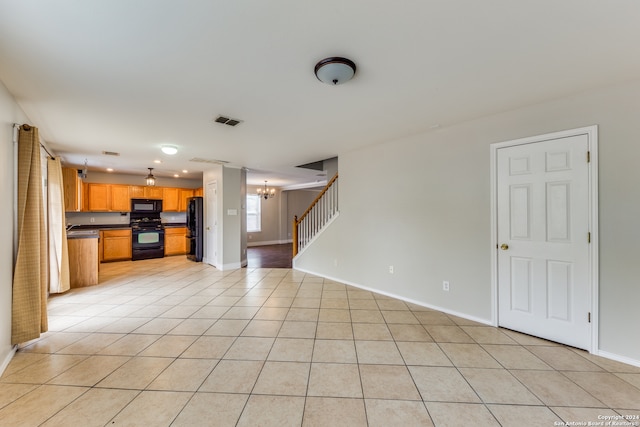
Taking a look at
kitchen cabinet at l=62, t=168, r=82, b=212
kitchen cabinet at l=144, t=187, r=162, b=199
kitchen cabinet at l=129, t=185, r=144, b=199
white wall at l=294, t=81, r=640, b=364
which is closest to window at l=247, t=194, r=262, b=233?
kitchen cabinet at l=144, t=187, r=162, b=199

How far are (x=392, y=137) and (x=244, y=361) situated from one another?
3.38 meters

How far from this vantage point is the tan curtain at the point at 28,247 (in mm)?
2316

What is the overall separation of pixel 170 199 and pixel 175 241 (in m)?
1.30

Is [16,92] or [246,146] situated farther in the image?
[246,146]

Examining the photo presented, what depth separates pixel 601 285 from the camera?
2273 mm

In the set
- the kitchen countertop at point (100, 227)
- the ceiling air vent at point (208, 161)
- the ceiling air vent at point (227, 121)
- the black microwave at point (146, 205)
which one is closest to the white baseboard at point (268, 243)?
the black microwave at point (146, 205)

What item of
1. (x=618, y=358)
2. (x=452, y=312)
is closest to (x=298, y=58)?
(x=452, y=312)

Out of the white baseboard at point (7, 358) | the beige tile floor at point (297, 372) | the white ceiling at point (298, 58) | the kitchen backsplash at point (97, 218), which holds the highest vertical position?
the white ceiling at point (298, 58)

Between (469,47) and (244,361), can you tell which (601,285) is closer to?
(469,47)

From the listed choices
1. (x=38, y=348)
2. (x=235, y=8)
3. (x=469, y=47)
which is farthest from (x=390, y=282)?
(x=38, y=348)

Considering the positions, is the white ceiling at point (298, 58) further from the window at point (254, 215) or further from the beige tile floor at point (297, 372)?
the window at point (254, 215)

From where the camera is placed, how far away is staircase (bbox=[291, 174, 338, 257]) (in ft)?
16.7

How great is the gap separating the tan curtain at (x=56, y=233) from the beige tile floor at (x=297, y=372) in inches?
34.0

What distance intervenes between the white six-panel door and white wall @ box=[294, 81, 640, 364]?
126 mm
